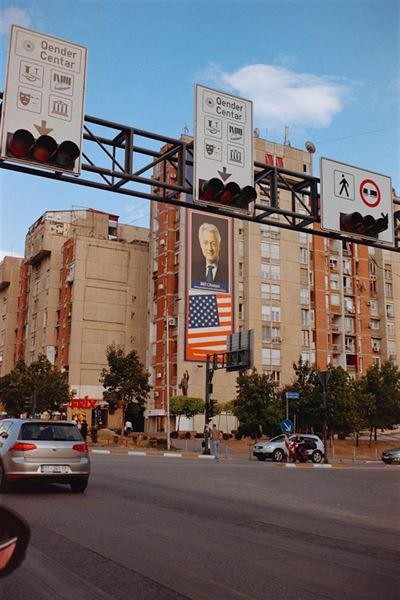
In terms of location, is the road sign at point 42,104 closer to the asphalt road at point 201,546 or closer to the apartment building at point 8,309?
the asphalt road at point 201,546

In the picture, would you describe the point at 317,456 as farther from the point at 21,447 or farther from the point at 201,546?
the point at 201,546

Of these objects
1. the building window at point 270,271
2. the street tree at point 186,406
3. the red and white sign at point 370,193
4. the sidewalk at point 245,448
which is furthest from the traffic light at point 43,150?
the building window at point 270,271

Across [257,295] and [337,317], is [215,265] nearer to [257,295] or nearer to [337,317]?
[257,295]

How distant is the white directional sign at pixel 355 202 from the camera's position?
13945mm

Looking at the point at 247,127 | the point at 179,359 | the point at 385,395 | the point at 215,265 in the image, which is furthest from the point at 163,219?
the point at 247,127

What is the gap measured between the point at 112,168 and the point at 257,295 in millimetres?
61012

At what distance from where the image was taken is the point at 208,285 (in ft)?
216

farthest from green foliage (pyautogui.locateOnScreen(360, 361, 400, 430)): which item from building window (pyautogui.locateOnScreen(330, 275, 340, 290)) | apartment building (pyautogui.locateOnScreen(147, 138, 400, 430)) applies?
building window (pyautogui.locateOnScreen(330, 275, 340, 290))

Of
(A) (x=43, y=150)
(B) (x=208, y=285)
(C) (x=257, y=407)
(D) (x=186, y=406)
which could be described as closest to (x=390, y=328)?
(B) (x=208, y=285)

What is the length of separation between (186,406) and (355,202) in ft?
166

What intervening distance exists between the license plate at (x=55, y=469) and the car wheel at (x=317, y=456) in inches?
909

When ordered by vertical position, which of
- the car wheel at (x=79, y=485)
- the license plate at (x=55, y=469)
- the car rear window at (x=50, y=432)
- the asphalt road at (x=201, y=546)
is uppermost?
the car rear window at (x=50, y=432)

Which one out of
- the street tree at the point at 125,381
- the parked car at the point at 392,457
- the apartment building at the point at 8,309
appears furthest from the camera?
the apartment building at the point at 8,309

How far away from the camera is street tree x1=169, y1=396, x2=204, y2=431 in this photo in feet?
206
